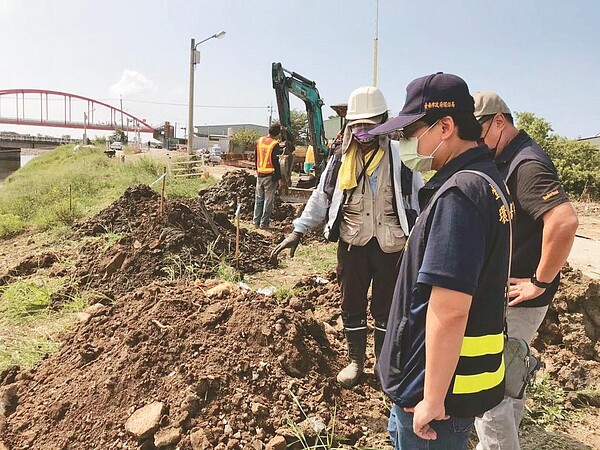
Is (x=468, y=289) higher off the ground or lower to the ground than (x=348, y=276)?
higher

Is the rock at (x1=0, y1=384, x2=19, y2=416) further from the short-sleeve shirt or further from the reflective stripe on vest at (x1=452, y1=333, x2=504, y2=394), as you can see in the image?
the short-sleeve shirt

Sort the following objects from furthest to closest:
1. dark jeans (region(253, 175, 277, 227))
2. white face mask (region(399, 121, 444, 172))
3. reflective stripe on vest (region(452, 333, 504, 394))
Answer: dark jeans (region(253, 175, 277, 227)) → white face mask (region(399, 121, 444, 172)) → reflective stripe on vest (region(452, 333, 504, 394))

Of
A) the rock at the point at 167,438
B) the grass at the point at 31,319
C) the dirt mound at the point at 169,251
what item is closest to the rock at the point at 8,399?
the grass at the point at 31,319

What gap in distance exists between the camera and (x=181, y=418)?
2.50 metres

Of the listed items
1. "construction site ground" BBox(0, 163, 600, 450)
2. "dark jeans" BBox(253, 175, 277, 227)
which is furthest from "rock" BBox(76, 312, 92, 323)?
"dark jeans" BBox(253, 175, 277, 227)

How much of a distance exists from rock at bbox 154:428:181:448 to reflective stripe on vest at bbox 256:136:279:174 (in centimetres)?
643

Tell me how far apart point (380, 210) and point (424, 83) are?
1.47m

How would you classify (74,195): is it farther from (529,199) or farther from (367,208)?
(529,199)

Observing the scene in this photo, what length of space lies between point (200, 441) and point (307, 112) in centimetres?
1002

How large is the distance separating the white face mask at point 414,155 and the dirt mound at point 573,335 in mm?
2575

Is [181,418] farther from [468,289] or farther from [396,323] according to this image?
[468,289]

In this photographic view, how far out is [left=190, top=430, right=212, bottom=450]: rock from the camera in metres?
2.37

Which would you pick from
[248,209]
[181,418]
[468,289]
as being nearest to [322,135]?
[248,209]

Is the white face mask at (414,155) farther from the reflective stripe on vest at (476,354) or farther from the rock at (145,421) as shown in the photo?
the rock at (145,421)
